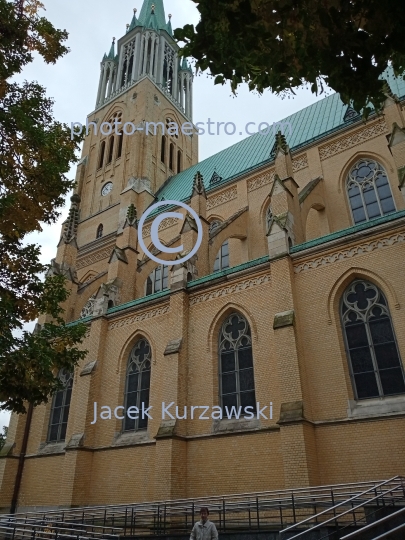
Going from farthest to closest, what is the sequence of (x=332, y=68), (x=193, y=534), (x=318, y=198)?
(x=318, y=198) → (x=193, y=534) → (x=332, y=68)

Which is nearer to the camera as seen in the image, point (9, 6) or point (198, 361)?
point (9, 6)

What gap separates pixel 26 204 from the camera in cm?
804

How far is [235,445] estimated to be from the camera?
40.7 feet

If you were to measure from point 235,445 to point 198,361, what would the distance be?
3089 millimetres

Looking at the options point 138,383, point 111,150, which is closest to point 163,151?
point 111,150

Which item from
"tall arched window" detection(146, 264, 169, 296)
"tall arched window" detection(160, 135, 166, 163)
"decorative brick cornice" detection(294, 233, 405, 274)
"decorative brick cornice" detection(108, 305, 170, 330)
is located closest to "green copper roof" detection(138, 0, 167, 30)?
"tall arched window" detection(160, 135, 166, 163)

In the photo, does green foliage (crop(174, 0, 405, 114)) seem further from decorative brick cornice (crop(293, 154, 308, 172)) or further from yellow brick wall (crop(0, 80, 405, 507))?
decorative brick cornice (crop(293, 154, 308, 172))

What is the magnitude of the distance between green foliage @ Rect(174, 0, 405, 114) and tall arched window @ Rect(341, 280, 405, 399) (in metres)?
8.60

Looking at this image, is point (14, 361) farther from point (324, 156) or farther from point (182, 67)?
point (182, 67)

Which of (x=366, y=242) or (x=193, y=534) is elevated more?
(x=366, y=242)

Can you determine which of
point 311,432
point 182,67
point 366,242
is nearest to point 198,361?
point 311,432

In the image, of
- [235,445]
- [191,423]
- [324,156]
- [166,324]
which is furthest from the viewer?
[324,156]

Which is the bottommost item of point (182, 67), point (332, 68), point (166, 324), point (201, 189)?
point (332, 68)

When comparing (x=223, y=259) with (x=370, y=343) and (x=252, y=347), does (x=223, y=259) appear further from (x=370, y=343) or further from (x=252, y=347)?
(x=370, y=343)
